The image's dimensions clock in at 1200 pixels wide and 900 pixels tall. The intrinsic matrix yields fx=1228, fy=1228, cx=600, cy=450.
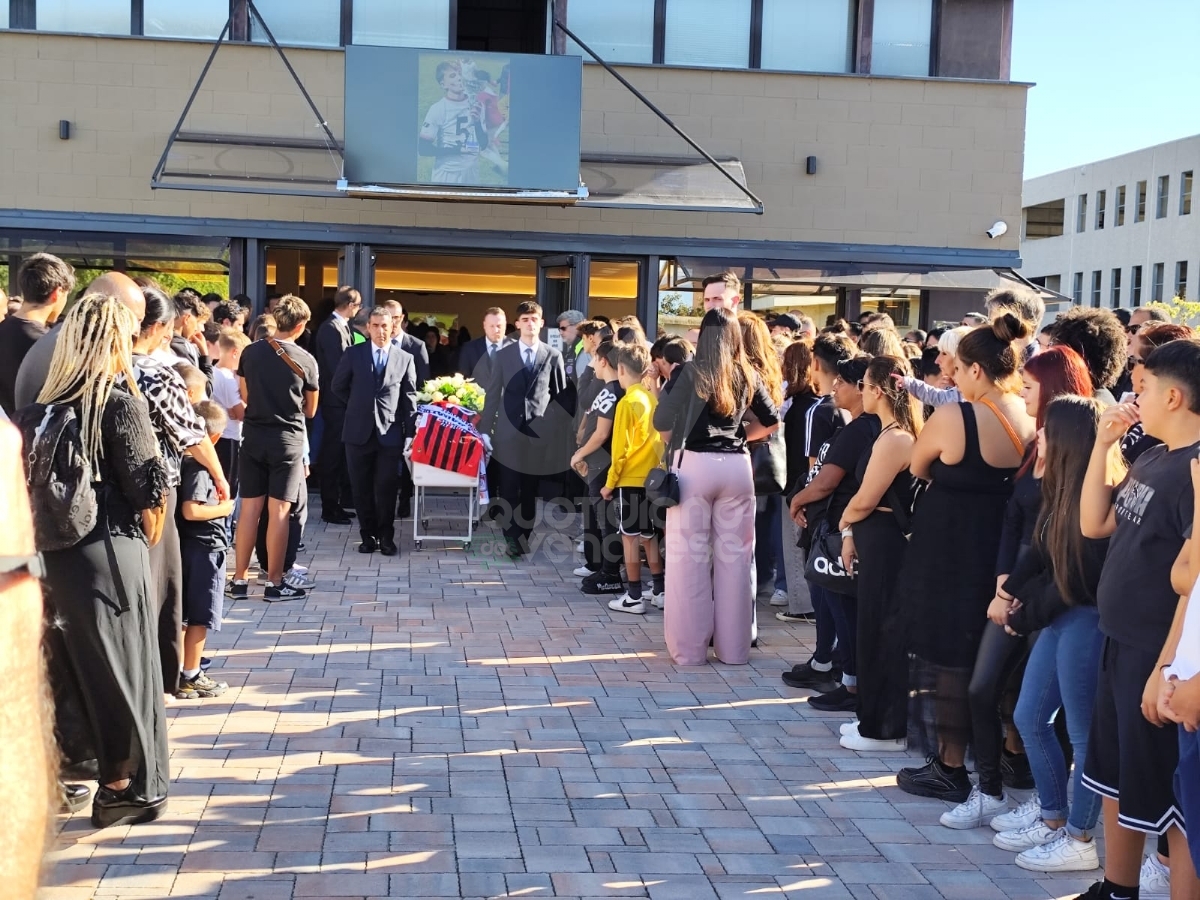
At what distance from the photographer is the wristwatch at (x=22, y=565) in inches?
66.7

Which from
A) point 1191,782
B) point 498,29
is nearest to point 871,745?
point 1191,782

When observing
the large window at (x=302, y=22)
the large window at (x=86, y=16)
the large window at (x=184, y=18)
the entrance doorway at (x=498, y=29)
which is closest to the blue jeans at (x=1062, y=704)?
the large window at (x=302, y=22)

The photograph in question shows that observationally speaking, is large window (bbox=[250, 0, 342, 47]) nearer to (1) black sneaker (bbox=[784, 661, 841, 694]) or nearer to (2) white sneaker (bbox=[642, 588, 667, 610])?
(2) white sneaker (bbox=[642, 588, 667, 610])

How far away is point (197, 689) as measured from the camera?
6.08m

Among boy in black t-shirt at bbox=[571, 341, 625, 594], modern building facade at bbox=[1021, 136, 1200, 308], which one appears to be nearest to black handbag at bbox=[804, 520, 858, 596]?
boy in black t-shirt at bbox=[571, 341, 625, 594]

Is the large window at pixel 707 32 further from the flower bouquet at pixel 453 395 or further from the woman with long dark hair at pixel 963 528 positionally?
the woman with long dark hair at pixel 963 528

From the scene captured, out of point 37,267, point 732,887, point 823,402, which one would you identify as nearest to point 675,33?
point 823,402

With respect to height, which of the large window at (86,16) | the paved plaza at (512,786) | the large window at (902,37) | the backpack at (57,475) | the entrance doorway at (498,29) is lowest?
the paved plaza at (512,786)

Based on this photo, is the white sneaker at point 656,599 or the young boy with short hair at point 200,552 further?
the white sneaker at point 656,599

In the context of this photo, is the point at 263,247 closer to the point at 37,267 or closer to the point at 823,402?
the point at 37,267

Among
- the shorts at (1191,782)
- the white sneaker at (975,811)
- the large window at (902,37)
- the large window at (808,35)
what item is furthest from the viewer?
the large window at (902,37)

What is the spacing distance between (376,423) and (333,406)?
1.55 metres

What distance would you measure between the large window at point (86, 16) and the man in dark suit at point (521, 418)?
6510 millimetres

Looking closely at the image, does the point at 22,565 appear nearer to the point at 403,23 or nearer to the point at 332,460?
the point at 332,460
